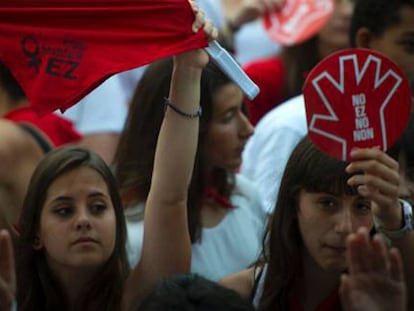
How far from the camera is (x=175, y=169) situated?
372 cm

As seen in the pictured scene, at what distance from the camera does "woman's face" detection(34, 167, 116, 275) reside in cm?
396

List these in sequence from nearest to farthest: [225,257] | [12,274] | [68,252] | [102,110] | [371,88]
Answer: [12,274] → [371,88] → [68,252] → [225,257] → [102,110]

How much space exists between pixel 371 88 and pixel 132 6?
73cm

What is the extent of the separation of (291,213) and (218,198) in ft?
3.10

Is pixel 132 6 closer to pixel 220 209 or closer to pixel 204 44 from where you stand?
pixel 204 44

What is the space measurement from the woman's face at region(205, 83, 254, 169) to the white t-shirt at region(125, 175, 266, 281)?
0.66 ft

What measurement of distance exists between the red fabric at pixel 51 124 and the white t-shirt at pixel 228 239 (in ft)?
2.62

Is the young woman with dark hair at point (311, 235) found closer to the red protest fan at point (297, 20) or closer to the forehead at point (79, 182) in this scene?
the forehead at point (79, 182)

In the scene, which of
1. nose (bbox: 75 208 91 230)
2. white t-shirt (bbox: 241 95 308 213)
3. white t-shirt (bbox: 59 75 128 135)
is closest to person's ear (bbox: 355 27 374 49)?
white t-shirt (bbox: 241 95 308 213)

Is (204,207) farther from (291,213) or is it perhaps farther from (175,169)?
(175,169)

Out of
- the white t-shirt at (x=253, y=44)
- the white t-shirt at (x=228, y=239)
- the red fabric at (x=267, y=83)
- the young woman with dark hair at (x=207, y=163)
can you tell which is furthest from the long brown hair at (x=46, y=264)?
the white t-shirt at (x=253, y=44)

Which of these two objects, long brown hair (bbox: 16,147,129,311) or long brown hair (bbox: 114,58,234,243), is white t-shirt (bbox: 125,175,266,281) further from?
long brown hair (bbox: 16,147,129,311)

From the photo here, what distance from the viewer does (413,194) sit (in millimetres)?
4180

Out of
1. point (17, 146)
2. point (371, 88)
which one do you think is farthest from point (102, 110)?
point (371, 88)
